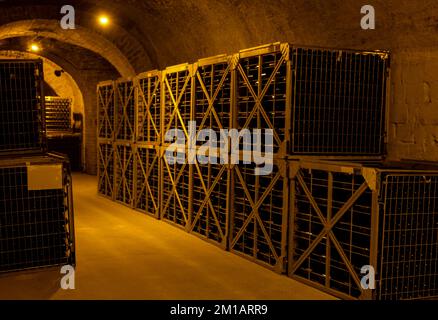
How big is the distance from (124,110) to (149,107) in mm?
1321

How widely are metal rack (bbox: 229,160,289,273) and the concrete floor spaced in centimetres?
18

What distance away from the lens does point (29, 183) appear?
5418 mm

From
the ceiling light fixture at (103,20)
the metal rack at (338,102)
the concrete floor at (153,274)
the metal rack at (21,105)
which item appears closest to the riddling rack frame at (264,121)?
the metal rack at (338,102)

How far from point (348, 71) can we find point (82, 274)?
12.0 feet

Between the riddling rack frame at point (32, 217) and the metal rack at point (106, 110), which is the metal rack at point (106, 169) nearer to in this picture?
the metal rack at point (106, 110)

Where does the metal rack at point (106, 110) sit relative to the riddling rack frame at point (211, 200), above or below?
above

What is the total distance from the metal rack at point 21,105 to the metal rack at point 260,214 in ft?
8.10

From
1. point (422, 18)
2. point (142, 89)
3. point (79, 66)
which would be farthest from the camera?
point (79, 66)

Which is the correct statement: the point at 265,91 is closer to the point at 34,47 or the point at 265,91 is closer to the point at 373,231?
the point at 373,231

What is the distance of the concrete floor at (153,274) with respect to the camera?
5016 mm

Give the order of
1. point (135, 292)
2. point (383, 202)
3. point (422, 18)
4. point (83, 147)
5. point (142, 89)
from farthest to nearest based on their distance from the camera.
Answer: point (83, 147) < point (142, 89) < point (422, 18) < point (135, 292) < point (383, 202)

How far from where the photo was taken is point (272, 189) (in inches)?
233

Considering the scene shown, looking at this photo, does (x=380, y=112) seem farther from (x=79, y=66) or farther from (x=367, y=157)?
(x=79, y=66)

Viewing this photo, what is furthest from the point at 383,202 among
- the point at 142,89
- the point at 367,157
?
the point at 142,89
